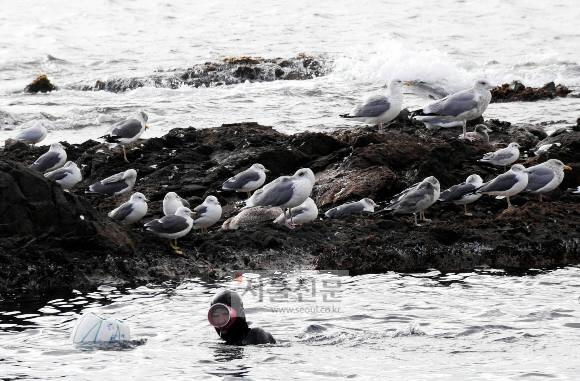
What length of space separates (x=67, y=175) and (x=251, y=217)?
3128mm

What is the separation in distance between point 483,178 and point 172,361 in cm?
700

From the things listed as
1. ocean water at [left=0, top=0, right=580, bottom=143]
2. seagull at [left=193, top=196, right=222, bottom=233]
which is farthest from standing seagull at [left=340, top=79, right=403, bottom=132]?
seagull at [left=193, top=196, right=222, bottom=233]

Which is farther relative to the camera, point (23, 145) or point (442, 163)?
point (23, 145)

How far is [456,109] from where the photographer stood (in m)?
16.5

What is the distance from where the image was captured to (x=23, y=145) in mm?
17922

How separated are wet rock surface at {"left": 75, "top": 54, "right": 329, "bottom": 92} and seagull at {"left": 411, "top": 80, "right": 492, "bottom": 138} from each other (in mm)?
11381

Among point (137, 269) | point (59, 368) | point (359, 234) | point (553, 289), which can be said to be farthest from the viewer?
point (359, 234)

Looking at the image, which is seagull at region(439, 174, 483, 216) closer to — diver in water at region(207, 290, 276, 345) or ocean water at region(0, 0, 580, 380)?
ocean water at region(0, 0, 580, 380)

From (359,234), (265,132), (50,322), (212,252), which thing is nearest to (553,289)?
(359,234)

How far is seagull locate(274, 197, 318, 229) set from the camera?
41.7 ft

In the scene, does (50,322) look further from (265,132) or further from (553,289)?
(265,132)

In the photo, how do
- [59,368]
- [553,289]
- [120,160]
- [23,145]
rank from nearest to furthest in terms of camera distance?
[59,368] → [553,289] → [120,160] → [23,145]

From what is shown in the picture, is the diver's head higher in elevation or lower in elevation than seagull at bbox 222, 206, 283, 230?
higher

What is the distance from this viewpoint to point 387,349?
28.2 ft
